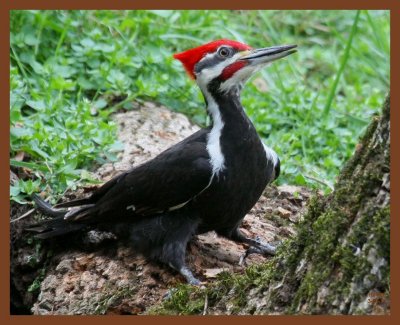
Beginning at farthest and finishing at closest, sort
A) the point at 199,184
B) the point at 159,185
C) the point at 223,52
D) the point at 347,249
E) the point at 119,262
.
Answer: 1. the point at 223,52
2. the point at 119,262
3. the point at 159,185
4. the point at 199,184
5. the point at 347,249

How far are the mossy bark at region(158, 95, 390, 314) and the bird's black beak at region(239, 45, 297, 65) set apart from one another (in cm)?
115

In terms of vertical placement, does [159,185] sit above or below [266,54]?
below

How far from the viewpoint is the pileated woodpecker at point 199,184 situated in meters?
4.22

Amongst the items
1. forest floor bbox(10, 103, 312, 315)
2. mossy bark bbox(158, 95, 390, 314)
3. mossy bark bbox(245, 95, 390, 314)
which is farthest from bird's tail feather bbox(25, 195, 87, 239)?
mossy bark bbox(245, 95, 390, 314)

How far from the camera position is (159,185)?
430 cm

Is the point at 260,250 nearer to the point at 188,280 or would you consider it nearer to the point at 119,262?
the point at 188,280

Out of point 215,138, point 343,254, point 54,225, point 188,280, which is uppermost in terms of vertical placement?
point 215,138

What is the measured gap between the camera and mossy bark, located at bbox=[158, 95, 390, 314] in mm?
3004

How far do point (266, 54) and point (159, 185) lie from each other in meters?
0.92

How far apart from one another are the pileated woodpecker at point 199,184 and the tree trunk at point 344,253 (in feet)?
2.47

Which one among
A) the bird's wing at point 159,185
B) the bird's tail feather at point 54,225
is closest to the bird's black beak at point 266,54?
the bird's wing at point 159,185

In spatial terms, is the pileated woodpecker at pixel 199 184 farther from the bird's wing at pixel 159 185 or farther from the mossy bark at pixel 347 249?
the mossy bark at pixel 347 249

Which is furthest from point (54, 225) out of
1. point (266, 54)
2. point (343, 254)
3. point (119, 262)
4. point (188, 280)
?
point (343, 254)

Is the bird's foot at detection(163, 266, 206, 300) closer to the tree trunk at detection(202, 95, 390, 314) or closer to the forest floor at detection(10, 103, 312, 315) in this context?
the forest floor at detection(10, 103, 312, 315)
